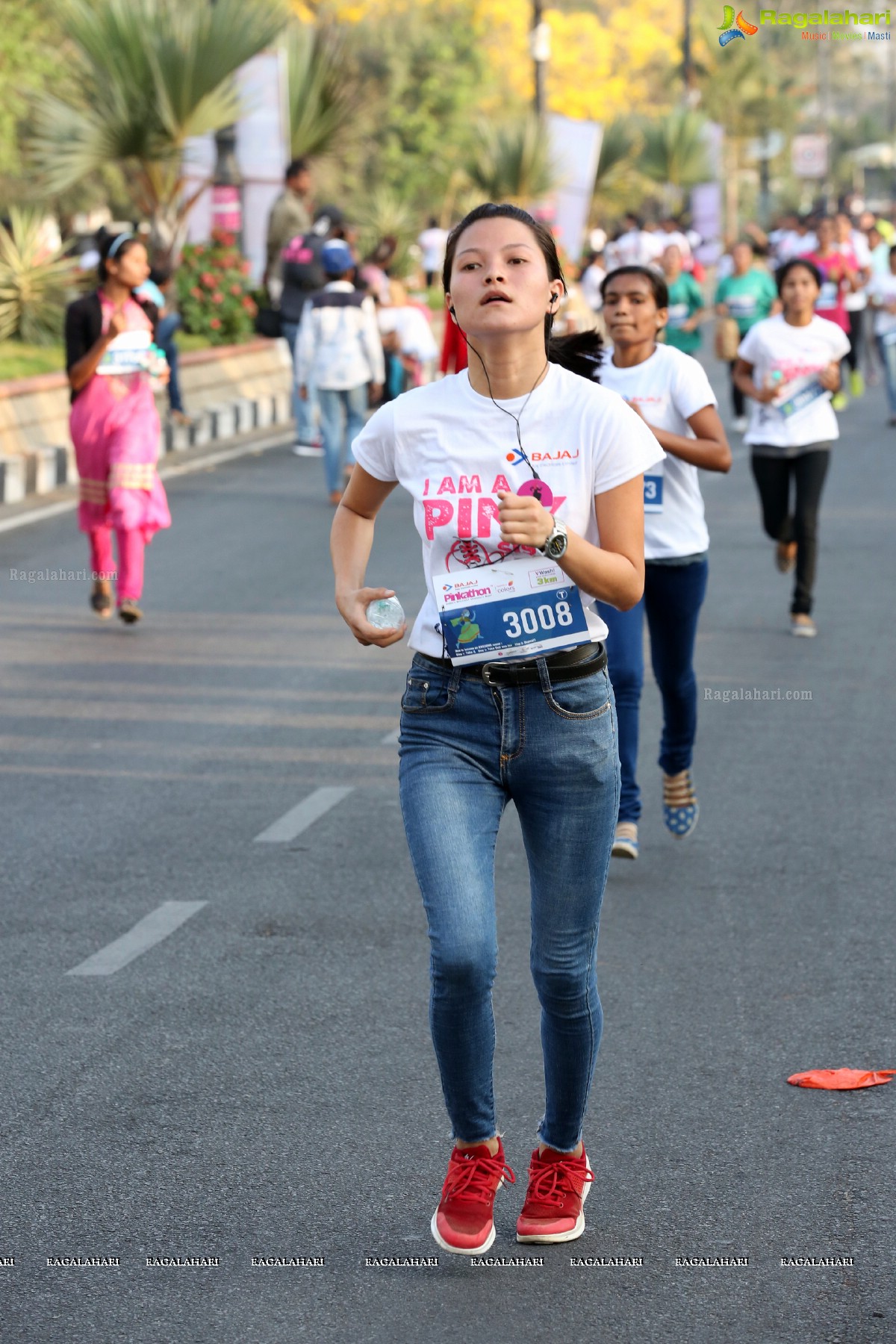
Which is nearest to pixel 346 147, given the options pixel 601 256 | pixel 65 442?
pixel 601 256

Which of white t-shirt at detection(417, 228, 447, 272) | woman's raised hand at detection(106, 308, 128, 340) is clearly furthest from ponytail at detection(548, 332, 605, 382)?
white t-shirt at detection(417, 228, 447, 272)

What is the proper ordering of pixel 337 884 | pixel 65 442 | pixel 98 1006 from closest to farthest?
pixel 98 1006 < pixel 337 884 < pixel 65 442

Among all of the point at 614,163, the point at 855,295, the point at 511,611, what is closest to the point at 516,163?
the point at 614,163

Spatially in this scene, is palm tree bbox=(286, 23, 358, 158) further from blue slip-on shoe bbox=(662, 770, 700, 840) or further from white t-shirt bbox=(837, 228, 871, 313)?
blue slip-on shoe bbox=(662, 770, 700, 840)

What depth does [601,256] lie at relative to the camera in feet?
103

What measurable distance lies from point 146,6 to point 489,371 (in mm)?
19641

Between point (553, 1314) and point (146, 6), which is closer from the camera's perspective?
point (553, 1314)

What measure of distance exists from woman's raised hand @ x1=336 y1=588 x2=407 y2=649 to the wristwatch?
0.35 metres

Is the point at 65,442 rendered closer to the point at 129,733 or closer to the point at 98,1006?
the point at 129,733

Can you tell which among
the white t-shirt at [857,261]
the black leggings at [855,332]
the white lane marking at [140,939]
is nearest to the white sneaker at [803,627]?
the white lane marking at [140,939]

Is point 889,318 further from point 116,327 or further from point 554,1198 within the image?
point 554,1198

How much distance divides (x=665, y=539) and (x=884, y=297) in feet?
48.8

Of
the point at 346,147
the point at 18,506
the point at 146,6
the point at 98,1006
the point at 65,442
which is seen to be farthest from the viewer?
the point at 346,147

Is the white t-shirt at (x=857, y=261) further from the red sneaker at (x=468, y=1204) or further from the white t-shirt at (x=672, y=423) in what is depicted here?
the red sneaker at (x=468, y=1204)
